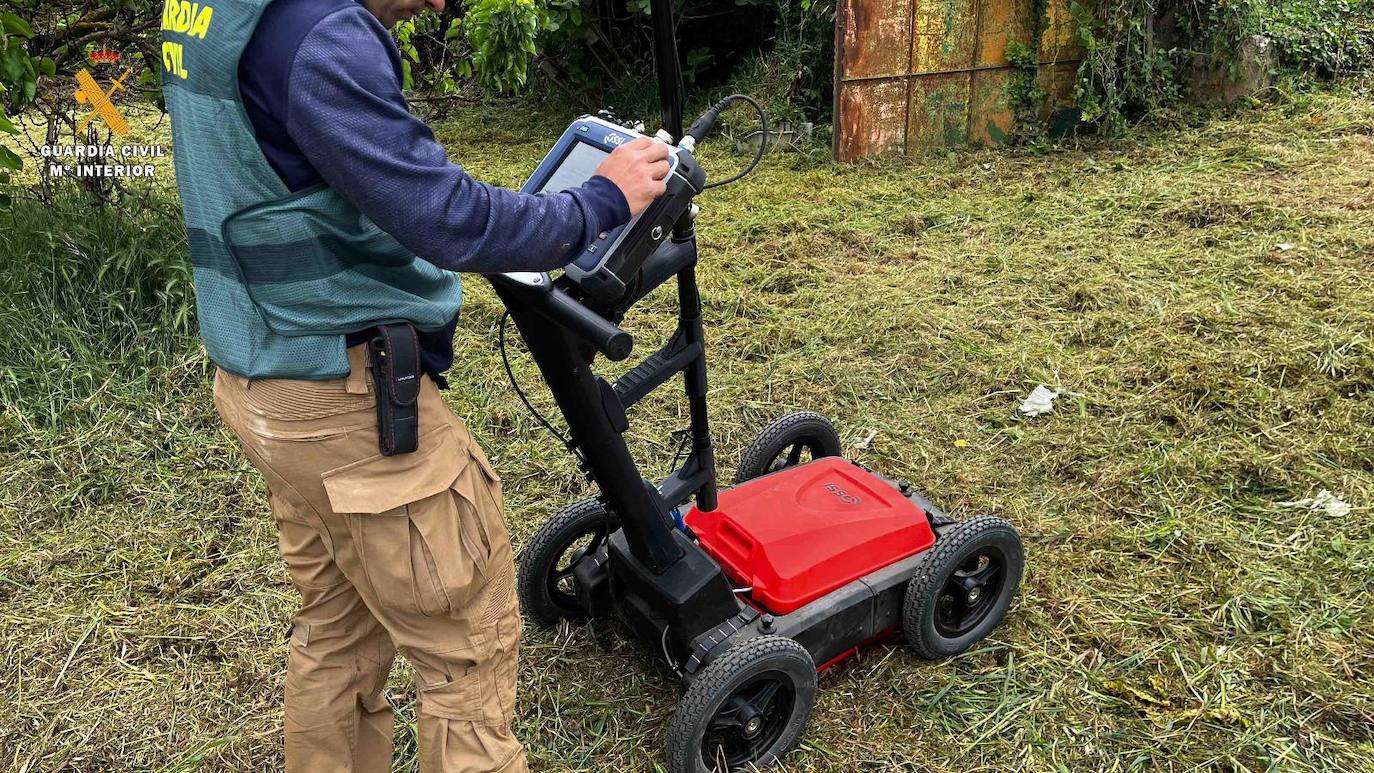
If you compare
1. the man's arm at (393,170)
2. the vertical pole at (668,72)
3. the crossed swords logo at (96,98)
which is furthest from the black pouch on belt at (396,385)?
the crossed swords logo at (96,98)

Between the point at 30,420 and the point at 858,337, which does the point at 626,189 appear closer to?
the point at 858,337

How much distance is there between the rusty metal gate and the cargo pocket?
533cm

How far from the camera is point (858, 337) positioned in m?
4.51

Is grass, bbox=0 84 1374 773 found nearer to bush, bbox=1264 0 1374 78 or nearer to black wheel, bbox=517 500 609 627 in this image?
black wheel, bbox=517 500 609 627

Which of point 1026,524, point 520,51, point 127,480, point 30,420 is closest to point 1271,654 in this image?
point 1026,524

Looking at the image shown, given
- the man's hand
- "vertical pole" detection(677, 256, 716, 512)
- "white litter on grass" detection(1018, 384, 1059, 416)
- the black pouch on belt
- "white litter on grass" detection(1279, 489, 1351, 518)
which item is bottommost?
"white litter on grass" detection(1018, 384, 1059, 416)

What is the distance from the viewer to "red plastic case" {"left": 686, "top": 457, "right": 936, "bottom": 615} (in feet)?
8.35

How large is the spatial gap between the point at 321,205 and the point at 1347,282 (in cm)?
448

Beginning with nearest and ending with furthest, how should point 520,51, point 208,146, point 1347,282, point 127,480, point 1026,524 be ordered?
point 208,146, point 1026,524, point 127,480, point 1347,282, point 520,51

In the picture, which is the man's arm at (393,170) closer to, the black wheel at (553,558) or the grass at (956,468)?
the black wheel at (553,558)

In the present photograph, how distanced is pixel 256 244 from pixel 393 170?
287 millimetres

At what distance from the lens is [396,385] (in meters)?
1.68

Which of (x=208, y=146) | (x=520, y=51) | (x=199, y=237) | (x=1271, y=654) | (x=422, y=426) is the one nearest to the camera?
(x=208, y=146)

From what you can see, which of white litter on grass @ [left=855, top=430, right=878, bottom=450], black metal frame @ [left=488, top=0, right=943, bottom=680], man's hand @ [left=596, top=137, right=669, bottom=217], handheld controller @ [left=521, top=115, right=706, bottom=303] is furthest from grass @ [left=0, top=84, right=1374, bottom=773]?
man's hand @ [left=596, top=137, right=669, bottom=217]
